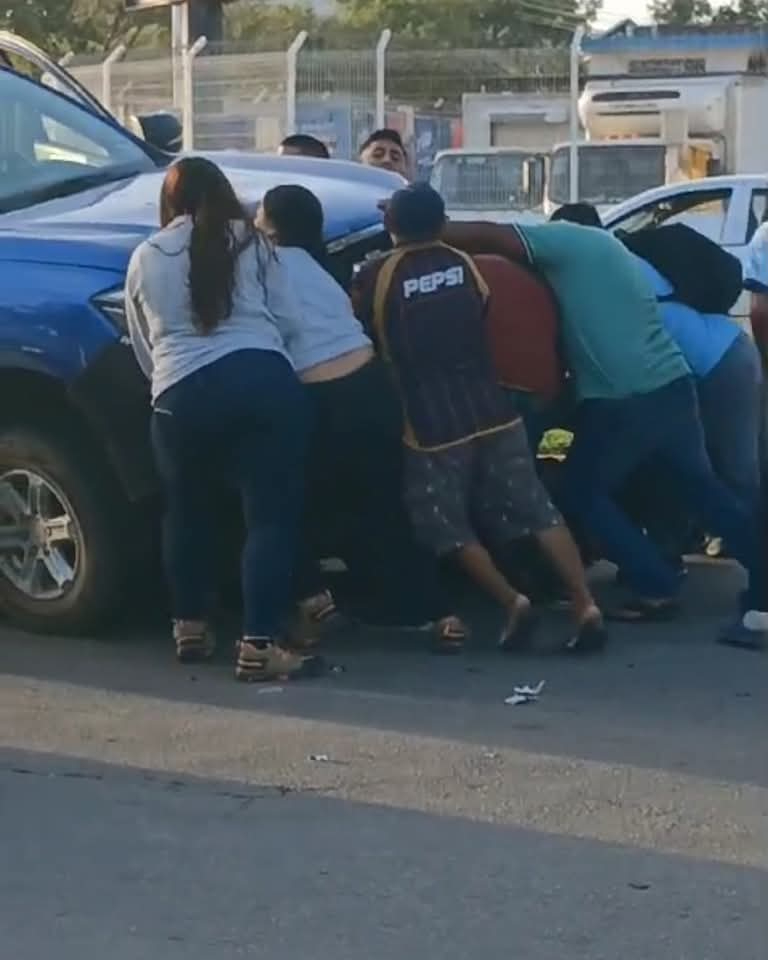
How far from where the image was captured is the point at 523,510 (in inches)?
293

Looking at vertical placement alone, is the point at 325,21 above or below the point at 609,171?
above

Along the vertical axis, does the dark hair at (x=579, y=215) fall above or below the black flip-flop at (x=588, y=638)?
above

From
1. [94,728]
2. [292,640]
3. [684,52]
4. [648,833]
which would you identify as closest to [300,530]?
[292,640]

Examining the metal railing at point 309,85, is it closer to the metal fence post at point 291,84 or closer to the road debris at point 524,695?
the metal fence post at point 291,84

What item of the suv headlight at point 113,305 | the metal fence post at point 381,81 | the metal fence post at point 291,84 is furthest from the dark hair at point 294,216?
the metal fence post at point 381,81

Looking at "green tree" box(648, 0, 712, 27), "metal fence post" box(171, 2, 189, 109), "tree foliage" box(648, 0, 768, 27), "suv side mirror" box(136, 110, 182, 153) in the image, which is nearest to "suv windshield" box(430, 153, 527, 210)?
"metal fence post" box(171, 2, 189, 109)

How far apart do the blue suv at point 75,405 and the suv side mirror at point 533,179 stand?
16.4 m

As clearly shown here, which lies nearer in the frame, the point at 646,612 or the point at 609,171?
the point at 646,612

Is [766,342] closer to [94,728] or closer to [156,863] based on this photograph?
[94,728]

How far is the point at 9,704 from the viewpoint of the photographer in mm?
6941

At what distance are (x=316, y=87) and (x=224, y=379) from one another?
19458 millimetres

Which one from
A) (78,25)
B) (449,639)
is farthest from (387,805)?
(78,25)

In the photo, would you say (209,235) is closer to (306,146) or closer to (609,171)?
(306,146)

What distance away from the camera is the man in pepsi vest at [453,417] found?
7250mm
